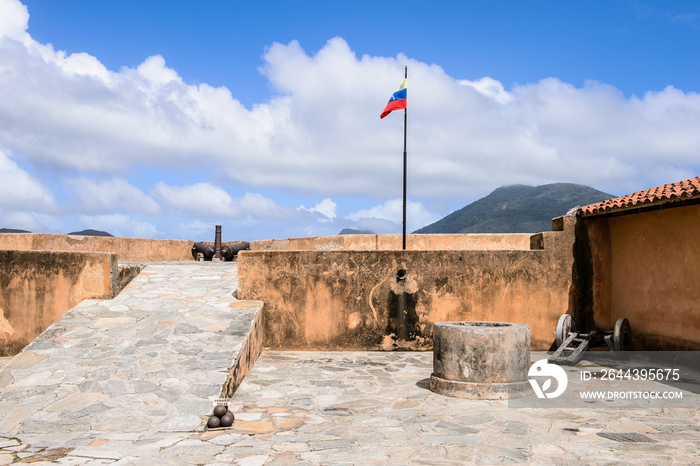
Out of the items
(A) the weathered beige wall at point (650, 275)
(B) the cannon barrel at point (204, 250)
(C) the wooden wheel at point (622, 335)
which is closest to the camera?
(A) the weathered beige wall at point (650, 275)

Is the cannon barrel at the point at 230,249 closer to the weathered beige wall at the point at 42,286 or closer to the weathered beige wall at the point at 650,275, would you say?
the weathered beige wall at the point at 42,286

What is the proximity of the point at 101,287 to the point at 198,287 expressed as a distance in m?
1.70

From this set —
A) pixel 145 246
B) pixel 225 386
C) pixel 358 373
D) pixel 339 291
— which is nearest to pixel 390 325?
pixel 339 291

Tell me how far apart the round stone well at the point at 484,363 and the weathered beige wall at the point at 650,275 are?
3489mm

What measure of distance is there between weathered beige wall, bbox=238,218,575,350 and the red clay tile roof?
94 centimetres

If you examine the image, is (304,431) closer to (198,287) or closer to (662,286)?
(198,287)

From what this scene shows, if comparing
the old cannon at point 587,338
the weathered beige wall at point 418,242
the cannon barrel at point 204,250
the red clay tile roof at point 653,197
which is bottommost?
the old cannon at point 587,338

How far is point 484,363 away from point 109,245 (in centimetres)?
1173

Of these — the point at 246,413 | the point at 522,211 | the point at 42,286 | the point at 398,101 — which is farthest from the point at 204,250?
the point at 522,211

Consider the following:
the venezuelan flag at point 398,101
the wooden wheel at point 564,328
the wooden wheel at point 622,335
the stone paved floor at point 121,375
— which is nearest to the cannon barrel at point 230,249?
the venezuelan flag at point 398,101

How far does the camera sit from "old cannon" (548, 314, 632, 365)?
9.04 metres

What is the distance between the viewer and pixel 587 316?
10086 mm

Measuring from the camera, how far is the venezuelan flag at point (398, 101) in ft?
42.6

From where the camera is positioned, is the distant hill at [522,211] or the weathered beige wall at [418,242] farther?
the distant hill at [522,211]
